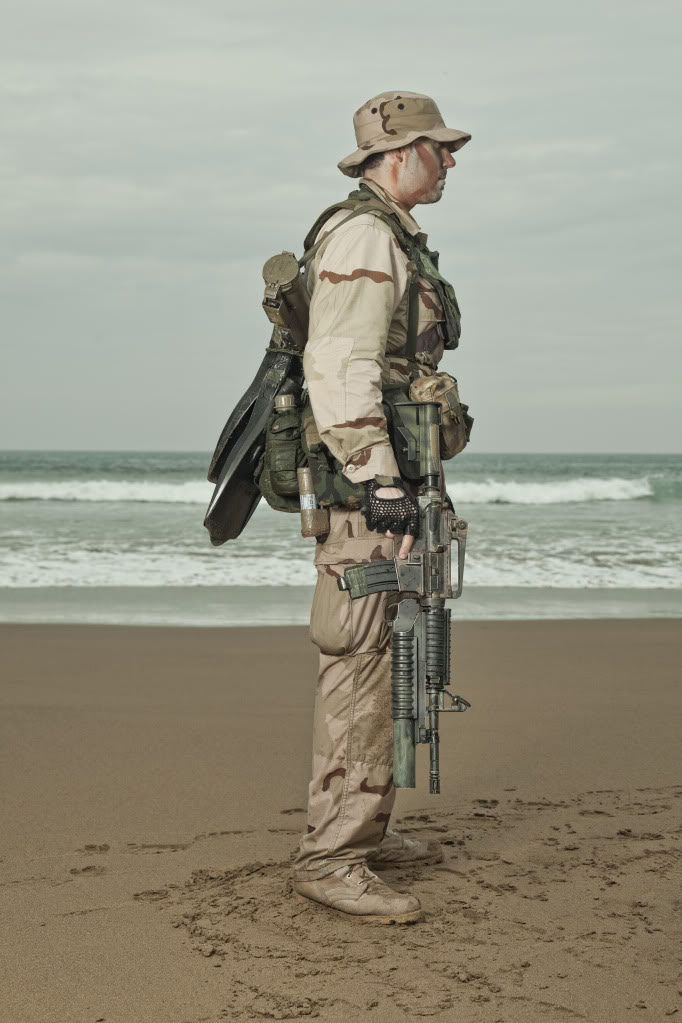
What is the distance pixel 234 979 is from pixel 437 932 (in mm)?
590

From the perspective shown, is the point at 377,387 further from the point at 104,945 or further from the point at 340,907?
the point at 104,945

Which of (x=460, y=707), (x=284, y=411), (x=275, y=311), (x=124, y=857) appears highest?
(x=275, y=311)

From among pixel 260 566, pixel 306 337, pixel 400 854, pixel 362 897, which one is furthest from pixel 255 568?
pixel 362 897

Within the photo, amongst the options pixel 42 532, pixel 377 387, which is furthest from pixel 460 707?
pixel 42 532

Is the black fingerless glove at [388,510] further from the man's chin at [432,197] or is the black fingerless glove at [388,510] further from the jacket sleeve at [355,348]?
the man's chin at [432,197]

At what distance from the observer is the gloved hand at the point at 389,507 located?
3084 millimetres

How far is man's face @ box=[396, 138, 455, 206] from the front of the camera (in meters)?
3.35

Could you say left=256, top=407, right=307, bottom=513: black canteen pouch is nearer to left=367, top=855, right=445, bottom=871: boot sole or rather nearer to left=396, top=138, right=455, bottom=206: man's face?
left=396, top=138, right=455, bottom=206: man's face

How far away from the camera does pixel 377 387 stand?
310 centimetres

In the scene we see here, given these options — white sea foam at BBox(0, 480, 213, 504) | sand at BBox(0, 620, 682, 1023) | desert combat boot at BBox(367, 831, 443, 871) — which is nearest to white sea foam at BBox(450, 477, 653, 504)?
white sea foam at BBox(0, 480, 213, 504)

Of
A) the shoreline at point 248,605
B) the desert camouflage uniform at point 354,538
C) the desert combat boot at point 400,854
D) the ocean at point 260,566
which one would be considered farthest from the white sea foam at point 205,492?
the desert camouflage uniform at point 354,538

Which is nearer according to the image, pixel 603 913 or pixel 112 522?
pixel 603 913

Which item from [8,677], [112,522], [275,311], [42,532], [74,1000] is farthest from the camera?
[112,522]

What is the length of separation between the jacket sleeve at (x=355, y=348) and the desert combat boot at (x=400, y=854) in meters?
1.29
